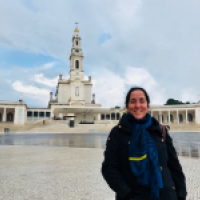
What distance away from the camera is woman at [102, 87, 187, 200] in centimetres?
189

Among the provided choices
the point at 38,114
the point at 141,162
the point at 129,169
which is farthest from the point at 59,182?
the point at 38,114

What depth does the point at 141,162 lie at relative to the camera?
6.25 feet

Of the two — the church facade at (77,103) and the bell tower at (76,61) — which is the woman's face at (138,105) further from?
the bell tower at (76,61)

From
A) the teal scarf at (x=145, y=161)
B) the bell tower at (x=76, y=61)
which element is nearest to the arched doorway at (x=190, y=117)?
the bell tower at (x=76, y=61)

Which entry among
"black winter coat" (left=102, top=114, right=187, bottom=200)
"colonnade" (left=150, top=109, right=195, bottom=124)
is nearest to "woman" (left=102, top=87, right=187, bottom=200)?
"black winter coat" (left=102, top=114, right=187, bottom=200)

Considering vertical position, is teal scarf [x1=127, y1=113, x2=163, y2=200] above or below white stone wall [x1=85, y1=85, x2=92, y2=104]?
below

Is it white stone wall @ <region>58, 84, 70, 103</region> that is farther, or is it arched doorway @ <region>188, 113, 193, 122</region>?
white stone wall @ <region>58, 84, 70, 103</region>

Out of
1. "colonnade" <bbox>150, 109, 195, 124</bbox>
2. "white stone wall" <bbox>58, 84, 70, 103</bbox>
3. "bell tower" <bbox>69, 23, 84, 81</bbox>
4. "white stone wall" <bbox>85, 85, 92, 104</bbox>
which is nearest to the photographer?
"colonnade" <bbox>150, 109, 195, 124</bbox>

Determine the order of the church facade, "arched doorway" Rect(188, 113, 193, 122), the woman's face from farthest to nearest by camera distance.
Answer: "arched doorway" Rect(188, 113, 193, 122) < the church facade < the woman's face

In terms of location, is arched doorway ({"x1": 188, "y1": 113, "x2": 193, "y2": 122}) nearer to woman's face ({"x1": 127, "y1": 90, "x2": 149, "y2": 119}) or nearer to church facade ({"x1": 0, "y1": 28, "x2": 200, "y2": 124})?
church facade ({"x1": 0, "y1": 28, "x2": 200, "y2": 124})

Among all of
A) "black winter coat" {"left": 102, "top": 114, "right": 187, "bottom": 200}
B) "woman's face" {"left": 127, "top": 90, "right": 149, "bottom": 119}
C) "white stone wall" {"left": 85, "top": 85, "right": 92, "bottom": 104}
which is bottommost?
"black winter coat" {"left": 102, "top": 114, "right": 187, "bottom": 200}

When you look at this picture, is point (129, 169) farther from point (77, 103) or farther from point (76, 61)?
point (76, 61)

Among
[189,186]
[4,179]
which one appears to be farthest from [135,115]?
[4,179]

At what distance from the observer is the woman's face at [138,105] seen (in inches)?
87.3
